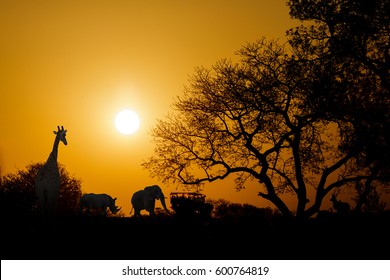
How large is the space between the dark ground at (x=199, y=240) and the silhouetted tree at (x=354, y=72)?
3704 mm

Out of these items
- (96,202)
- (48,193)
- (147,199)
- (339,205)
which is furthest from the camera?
(96,202)

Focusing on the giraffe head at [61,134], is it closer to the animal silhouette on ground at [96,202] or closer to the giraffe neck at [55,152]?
the giraffe neck at [55,152]

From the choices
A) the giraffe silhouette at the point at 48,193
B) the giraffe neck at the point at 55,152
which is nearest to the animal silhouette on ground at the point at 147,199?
the giraffe neck at the point at 55,152

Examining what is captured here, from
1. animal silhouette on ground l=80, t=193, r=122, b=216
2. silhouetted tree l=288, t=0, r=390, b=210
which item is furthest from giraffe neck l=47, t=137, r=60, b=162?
animal silhouette on ground l=80, t=193, r=122, b=216

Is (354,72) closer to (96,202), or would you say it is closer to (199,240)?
(199,240)

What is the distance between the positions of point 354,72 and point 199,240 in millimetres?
11602

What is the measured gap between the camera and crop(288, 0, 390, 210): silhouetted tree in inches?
1088

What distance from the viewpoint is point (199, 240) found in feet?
74.2

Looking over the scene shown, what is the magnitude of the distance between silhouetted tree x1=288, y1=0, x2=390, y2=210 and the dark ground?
3704 mm

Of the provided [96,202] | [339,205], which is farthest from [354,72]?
[96,202]

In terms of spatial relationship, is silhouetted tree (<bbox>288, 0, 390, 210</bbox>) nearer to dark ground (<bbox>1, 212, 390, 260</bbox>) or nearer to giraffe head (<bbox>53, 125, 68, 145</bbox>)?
dark ground (<bbox>1, 212, 390, 260</bbox>)

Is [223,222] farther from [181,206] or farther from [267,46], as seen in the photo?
[267,46]

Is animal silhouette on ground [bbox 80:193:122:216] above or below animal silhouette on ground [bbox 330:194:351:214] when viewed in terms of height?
above

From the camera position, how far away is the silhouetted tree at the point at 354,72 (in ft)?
90.7
